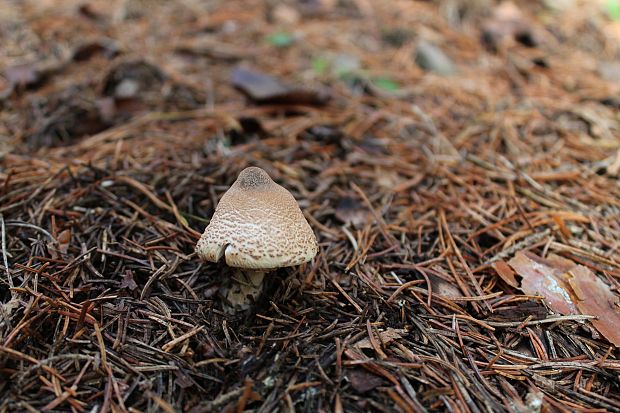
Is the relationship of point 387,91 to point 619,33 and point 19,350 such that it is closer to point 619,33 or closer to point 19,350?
point 19,350

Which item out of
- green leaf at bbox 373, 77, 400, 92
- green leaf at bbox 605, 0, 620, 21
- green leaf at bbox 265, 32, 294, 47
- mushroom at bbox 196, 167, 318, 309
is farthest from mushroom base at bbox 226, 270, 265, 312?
green leaf at bbox 605, 0, 620, 21

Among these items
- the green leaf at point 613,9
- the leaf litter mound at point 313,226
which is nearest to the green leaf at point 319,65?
the leaf litter mound at point 313,226

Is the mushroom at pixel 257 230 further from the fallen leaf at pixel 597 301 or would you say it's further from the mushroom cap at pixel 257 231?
the fallen leaf at pixel 597 301

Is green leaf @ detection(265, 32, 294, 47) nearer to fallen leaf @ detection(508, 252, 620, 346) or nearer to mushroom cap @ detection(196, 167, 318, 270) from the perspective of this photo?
mushroom cap @ detection(196, 167, 318, 270)

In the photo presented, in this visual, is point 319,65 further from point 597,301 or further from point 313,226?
point 597,301

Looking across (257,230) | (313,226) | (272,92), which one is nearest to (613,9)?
(272,92)

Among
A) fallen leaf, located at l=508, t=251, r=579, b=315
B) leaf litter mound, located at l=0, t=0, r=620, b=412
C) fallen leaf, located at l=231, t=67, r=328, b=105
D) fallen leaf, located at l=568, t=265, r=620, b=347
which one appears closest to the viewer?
leaf litter mound, located at l=0, t=0, r=620, b=412

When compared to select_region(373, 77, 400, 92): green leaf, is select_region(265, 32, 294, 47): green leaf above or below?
above
